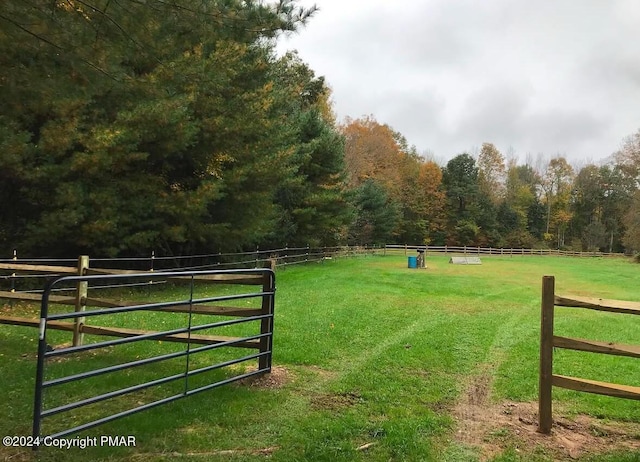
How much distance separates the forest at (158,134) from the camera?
5.05 m

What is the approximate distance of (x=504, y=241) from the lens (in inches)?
2269

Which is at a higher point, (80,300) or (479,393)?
(80,300)

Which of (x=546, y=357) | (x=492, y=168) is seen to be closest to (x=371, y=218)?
(x=492, y=168)

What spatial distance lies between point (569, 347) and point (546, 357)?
211 millimetres

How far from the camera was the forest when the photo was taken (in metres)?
5.05

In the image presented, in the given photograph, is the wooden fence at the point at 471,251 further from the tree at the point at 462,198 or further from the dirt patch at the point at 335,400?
the dirt patch at the point at 335,400

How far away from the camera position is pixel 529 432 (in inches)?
160

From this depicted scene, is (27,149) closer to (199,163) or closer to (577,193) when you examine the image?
(199,163)

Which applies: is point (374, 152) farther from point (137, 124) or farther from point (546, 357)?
point (546, 357)

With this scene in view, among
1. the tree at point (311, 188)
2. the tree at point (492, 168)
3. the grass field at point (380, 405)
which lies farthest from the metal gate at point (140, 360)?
the tree at point (492, 168)

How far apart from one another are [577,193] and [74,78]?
6926 centimetres

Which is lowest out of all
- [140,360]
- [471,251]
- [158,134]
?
[140,360]

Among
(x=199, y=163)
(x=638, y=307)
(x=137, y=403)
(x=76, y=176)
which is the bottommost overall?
(x=137, y=403)

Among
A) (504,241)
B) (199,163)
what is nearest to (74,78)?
(199,163)
